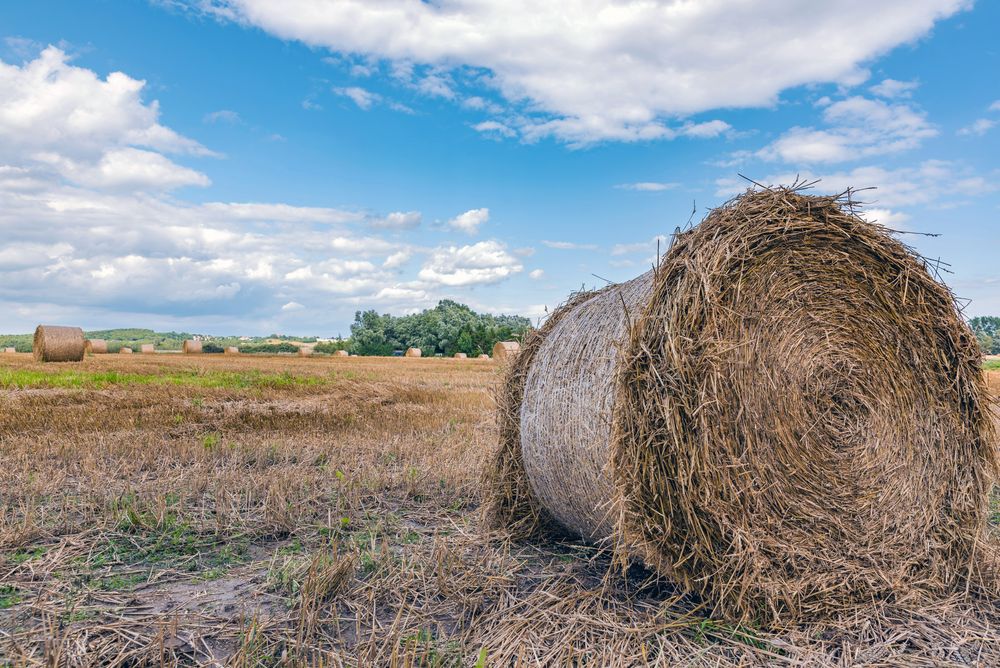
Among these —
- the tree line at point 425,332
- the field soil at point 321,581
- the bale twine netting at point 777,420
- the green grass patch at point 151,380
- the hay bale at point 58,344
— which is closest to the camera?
the field soil at point 321,581

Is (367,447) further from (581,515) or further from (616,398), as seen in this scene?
(616,398)

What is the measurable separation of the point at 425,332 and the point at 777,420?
4911cm

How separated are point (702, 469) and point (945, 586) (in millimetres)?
2157

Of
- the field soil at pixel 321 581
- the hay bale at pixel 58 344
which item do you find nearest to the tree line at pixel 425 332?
the hay bale at pixel 58 344

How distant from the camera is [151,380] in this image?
48.8 ft

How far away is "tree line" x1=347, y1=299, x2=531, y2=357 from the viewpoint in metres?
48.2

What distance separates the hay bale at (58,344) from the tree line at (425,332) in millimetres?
25770

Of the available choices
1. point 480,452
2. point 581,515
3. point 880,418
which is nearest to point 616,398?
point 581,515

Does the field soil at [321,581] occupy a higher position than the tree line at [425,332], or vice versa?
the tree line at [425,332]

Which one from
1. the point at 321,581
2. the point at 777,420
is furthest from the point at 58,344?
the point at 777,420

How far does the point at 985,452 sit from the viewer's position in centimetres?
441

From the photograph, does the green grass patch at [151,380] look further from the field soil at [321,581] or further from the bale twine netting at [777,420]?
the bale twine netting at [777,420]

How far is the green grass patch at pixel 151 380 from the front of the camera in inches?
523

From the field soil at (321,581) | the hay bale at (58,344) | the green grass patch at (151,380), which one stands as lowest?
the field soil at (321,581)
